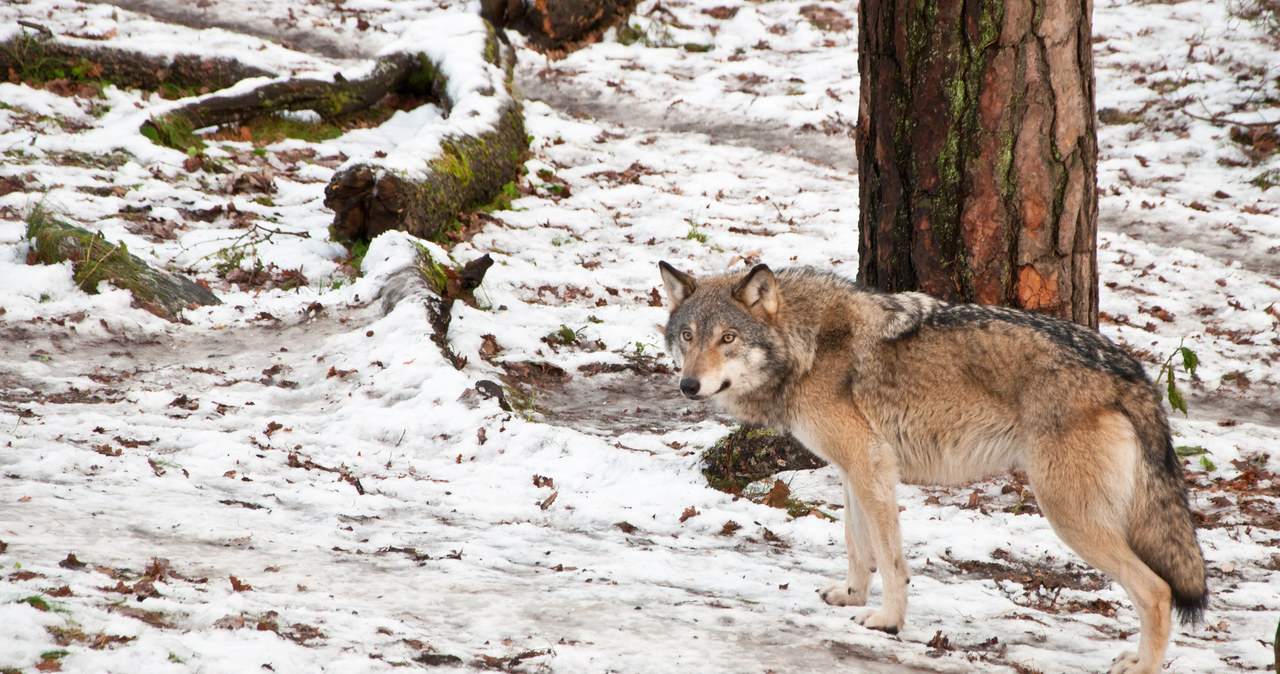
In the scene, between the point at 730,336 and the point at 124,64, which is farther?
the point at 124,64

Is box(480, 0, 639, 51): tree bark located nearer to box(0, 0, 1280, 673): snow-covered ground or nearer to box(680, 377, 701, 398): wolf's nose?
box(0, 0, 1280, 673): snow-covered ground

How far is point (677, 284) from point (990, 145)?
2.01 m

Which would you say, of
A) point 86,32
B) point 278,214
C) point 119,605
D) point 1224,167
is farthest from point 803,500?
point 86,32

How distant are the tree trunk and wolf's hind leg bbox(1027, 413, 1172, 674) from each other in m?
1.39

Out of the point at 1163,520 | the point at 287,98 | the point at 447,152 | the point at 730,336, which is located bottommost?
the point at 1163,520

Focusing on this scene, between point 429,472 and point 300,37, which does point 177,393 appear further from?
point 300,37

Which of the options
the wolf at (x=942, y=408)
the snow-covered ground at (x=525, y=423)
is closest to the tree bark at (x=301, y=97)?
the snow-covered ground at (x=525, y=423)

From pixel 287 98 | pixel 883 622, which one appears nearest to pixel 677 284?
pixel 883 622

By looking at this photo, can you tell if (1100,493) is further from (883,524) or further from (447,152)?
(447,152)

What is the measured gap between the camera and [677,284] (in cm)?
516

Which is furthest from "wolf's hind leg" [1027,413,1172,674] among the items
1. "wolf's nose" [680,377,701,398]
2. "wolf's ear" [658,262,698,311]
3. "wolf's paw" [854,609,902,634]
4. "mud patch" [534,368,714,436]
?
"mud patch" [534,368,714,436]

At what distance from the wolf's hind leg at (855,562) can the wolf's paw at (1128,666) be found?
118cm

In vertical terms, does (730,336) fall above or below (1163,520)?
above

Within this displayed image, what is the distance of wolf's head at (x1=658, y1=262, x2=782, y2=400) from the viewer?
4664 mm
